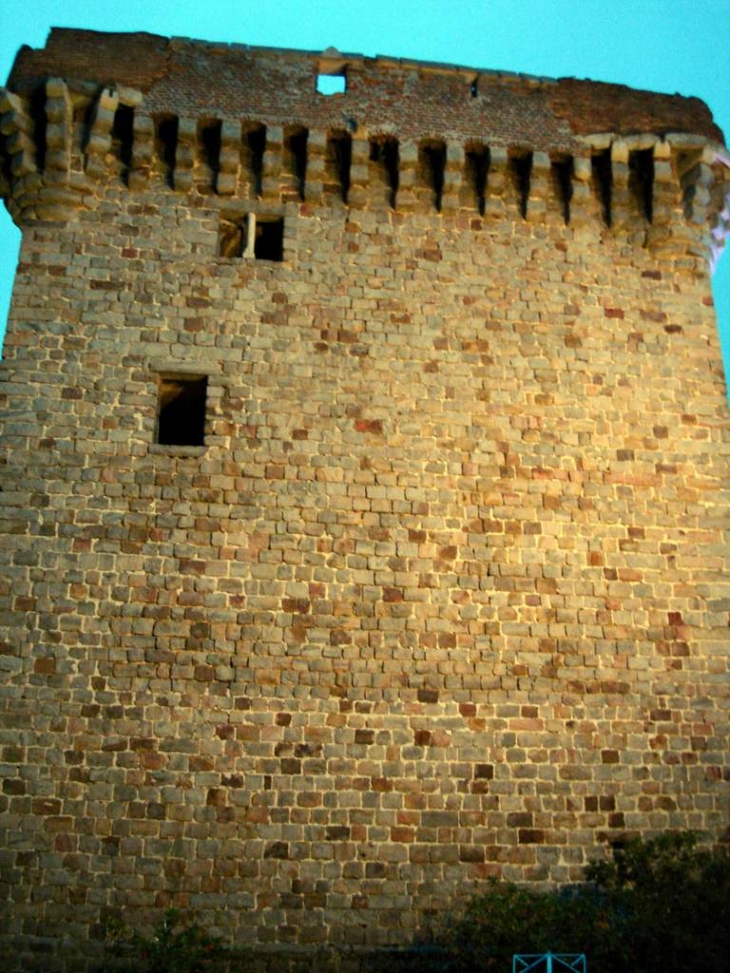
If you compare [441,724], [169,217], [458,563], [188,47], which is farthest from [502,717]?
[188,47]

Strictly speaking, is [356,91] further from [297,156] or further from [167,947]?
[167,947]

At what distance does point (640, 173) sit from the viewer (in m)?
11.4

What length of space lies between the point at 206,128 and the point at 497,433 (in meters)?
4.50

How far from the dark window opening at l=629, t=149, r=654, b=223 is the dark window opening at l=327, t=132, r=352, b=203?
3.18 metres

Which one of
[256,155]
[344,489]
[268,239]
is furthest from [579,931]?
[256,155]

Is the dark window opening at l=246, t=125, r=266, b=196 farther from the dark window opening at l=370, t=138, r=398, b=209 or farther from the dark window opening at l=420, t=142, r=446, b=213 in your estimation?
the dark window opening at l=420, t=142, r=446, b=213

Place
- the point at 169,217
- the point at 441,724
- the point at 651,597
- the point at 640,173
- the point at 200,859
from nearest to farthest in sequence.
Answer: the point at 200,859, the point at 441,724, the point at 651,597, the point at 169,217, the point at 640,173

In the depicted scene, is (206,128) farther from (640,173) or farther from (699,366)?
(699,366)

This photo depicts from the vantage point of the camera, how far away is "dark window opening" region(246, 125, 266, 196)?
35.3 feet

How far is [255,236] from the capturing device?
35.3 ft

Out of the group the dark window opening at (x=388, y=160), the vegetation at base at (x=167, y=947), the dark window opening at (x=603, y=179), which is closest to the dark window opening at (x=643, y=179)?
the dark window opening at (x=603, y=179)

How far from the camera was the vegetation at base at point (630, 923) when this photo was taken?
24.9ft

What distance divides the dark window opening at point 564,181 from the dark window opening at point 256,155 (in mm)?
3216

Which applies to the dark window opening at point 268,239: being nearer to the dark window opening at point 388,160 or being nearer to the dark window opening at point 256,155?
the dark window opening at point 256,155
